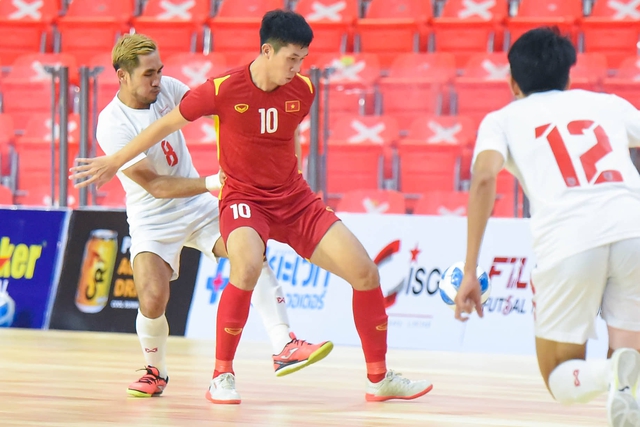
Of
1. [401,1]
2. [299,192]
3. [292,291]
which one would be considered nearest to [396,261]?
[292,291]

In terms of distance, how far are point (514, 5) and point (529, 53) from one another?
360 inches

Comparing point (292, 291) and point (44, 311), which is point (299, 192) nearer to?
point (292, 291)

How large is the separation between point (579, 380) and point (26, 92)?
23.6 feet

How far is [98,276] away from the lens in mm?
9406

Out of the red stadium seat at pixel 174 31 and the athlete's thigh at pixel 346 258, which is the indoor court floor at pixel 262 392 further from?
the red stadium seat at pixel 174 31

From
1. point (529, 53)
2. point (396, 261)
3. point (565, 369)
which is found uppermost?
point (529, 53)

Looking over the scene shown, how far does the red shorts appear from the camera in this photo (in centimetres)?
552

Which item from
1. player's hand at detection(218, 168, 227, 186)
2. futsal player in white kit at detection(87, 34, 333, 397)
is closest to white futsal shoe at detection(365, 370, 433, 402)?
futsal player in white kit at detection(87, 34, 333, 397)

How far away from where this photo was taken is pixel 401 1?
491 inches

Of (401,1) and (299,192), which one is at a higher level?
(401,1)

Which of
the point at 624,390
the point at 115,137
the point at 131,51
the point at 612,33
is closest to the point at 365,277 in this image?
the point at 115,137

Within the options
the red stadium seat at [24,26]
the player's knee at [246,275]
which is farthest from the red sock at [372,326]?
the red stadium seat at [24,26]

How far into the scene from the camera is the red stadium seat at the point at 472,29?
11.8 metres

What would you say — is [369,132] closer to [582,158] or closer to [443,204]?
[443,204]
